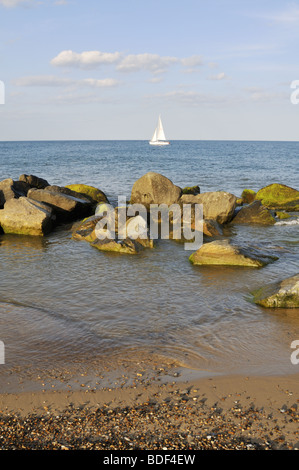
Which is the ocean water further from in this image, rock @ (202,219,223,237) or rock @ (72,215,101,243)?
rock @ (202,219,223,237)

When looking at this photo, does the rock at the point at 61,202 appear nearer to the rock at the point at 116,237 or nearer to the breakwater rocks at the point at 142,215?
the breakwater rocks at the point at 142,215

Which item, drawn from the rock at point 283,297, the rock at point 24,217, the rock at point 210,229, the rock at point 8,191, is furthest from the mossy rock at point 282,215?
the rock at point 8,191

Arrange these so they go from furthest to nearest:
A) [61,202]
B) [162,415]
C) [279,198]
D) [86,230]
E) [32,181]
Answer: [279,198] < [32,181] < [61,202] < [86,230] < [162,415]

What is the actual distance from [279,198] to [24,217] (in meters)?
15.6

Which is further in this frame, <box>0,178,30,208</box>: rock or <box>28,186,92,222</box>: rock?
<box>0,178,30,208</box>: rock

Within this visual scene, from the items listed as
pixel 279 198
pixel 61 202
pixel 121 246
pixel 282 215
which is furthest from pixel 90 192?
pixel 279 198

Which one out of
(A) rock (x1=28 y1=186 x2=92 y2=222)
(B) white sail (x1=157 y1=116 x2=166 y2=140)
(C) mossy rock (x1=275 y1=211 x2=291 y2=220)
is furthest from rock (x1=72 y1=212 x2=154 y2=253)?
(B) white sail (x1=157 y1=116 x2=166 y2=140)

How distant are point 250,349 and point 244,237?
11.0m

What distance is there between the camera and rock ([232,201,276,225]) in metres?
22.1

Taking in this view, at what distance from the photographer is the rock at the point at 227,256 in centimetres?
1413

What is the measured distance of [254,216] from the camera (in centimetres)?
2233

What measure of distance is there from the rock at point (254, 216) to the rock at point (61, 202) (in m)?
8.26

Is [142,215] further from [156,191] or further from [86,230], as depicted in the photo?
[156,191]

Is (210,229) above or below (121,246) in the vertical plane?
above
